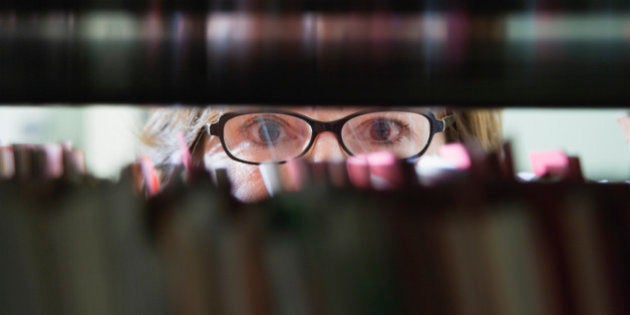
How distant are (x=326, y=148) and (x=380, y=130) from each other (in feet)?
0.28

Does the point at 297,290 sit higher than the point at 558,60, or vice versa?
the point at 558,60

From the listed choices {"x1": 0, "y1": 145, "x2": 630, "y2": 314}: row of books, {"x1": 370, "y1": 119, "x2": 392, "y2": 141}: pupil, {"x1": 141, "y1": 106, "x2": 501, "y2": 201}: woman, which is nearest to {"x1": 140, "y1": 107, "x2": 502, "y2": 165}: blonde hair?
{"x1": 141, "y1": 106, "x2": 501, "y2": 201}: woman

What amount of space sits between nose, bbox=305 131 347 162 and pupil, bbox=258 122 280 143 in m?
0.05

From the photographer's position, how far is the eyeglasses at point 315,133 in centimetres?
78

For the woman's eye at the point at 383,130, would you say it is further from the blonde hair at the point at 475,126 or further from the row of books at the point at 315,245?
the row of books at the point at 315,245

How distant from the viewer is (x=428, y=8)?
0.25 meters

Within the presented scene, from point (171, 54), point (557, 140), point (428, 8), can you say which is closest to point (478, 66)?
point (428, 8)

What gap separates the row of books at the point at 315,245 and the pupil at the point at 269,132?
1.80 feet

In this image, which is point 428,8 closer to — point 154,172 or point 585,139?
point 154,172

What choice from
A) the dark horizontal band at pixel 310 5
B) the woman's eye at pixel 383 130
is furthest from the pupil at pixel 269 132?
the dark horizontal band at pixel 310 5

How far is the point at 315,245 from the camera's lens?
26cm

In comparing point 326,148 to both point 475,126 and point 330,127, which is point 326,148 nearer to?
point 330,127

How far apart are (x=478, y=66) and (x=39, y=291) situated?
221 millimetres

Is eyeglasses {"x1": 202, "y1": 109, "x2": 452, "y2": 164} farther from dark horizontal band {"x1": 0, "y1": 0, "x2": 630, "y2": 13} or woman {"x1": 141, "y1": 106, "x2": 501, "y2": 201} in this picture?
dark horizontal band {"x1": 0, "y1": 0, "x2": 630, "y2": 13}
